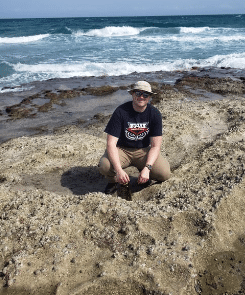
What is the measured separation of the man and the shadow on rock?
1.67ft

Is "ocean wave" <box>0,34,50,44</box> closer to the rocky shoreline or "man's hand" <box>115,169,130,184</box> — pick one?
the rocky shoreline

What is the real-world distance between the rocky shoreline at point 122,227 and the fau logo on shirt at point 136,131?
824 millimetres

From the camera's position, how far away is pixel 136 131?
377cm

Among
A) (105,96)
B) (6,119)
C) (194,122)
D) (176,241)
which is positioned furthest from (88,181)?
(105,96)

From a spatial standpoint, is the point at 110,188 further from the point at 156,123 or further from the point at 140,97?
the point at 140,97

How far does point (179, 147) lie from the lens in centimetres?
559

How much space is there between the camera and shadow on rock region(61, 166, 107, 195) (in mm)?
4387

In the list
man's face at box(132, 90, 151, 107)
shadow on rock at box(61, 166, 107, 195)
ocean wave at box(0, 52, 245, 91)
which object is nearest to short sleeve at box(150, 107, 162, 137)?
man's face at box(132, 90, 151, 107)

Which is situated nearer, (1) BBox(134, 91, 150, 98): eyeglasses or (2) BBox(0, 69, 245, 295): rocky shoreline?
(2) BBox(0, 69, 245, 295): rocky shoreline

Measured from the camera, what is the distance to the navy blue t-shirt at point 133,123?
3631mm

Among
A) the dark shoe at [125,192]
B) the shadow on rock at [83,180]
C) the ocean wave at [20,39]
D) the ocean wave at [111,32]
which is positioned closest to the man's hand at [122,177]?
the dark shoe at [125,192]

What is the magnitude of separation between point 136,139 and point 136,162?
1.34ft

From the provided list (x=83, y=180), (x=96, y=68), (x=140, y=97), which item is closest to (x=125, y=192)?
(x=83, y=180)

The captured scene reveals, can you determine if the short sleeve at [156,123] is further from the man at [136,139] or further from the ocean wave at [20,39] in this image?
the ocean wave at [20,39]
